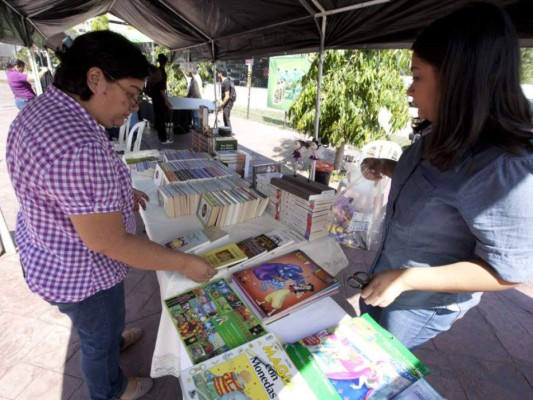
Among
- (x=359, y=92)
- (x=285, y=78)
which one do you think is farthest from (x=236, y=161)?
(x=285, y=78)

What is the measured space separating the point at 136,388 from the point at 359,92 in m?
4.37

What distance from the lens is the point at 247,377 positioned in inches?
33.5

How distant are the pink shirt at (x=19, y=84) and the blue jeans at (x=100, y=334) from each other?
22.8 feet

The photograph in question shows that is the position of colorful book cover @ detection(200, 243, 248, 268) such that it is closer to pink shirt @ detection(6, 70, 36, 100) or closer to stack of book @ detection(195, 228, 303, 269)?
stack of book @ detection(195, 228, 303, 269)

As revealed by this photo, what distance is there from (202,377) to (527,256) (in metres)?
0.98

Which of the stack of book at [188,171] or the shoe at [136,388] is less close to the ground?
the stack of book at [188,171]

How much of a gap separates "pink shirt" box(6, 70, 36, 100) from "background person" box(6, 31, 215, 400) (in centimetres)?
672

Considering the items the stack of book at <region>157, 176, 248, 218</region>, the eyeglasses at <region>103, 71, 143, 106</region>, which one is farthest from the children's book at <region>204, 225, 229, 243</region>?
the eyeglasses at <region>103, 71, 143, 106</region>

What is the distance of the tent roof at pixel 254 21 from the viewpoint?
191 cm

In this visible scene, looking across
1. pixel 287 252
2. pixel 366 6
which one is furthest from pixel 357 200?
pixel 366 6

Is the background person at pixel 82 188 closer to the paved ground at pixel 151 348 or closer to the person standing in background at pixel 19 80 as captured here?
the paved ground at pixel 151 348

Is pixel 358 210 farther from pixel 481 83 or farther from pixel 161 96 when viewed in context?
pixel 161 96

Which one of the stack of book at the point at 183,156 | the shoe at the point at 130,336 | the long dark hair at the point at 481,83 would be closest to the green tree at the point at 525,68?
the long dark hair at the point at 481,83

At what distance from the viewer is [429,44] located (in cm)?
87
